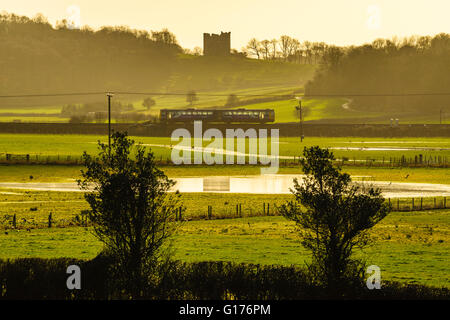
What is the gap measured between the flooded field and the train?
96075mm

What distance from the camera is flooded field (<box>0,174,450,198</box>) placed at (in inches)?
2579

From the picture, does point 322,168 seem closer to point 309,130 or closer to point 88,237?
point 88,237

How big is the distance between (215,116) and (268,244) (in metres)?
136

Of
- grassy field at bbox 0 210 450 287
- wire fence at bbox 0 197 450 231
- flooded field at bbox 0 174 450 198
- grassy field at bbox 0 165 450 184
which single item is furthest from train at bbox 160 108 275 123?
grassy field at bbox 0 210 450 287

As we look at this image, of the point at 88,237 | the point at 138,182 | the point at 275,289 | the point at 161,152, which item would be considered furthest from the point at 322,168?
the point at 161,152

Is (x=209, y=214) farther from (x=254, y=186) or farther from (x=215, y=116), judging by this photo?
(x=215, y=116)

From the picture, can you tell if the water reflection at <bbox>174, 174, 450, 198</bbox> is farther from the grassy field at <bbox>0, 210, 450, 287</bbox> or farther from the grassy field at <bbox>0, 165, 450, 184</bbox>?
the grassy field at <bbox>0, 210, 450, 287</bbox>

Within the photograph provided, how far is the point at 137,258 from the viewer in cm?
2606

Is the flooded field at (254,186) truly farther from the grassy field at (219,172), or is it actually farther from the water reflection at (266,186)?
the grassy field at (219,172)

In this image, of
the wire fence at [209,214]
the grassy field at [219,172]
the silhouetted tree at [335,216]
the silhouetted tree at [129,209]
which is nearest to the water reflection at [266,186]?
the grassy field at [219,172]

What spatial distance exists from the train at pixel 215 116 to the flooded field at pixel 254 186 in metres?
96.1

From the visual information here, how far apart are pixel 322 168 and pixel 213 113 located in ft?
489
